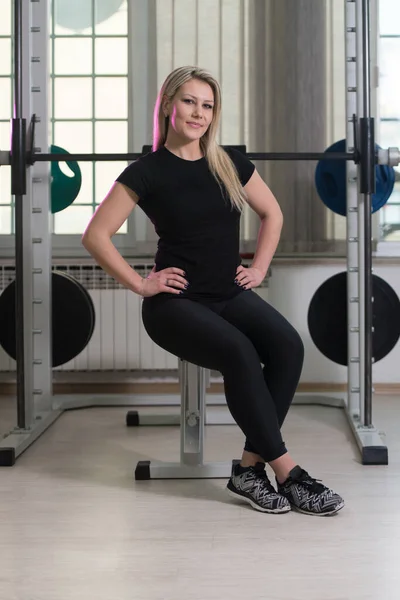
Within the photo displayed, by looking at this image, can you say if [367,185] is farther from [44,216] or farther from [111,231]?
[44,216]

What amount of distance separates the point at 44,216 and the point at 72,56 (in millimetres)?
1279

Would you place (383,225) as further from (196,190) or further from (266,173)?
(196,190)

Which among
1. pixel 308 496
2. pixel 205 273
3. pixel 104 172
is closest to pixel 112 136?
pixel 104 172

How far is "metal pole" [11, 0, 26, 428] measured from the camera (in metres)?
3.03

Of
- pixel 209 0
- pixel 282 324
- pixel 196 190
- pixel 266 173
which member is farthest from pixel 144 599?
pixel 209 0

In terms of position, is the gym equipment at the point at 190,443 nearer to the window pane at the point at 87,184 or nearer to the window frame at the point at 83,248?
the window frame at the point at 83,248

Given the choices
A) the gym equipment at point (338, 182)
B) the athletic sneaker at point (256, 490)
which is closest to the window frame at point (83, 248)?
the gym equipment at point (338, 182)

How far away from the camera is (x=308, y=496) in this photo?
7.53ft

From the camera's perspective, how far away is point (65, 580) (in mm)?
1863

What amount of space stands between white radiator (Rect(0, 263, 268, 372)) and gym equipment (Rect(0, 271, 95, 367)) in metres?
0.56

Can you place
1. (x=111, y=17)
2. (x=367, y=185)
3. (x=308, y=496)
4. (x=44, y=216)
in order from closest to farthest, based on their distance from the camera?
(x=308, y=496) < (x=367, y=185) < (x=44, y=216) < (x=111, y=17)

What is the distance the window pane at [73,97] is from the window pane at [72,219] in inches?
17.6

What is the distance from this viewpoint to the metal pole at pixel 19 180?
3.03m

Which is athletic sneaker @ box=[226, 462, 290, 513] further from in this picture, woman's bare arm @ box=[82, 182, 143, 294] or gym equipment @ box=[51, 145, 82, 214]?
gym equipment @ box=[51, 145, 82, 214]
